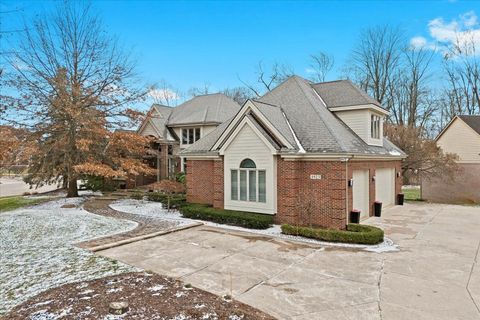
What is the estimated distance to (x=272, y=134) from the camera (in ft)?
41.1

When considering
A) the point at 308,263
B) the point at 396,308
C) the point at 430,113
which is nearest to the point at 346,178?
the point at 308,263

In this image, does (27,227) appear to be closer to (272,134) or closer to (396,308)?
(272,134)

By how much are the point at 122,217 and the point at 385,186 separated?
14060 millimetres

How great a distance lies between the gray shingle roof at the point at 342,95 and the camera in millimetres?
15039

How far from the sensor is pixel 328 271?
7.47 m

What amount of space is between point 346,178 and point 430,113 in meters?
31.1

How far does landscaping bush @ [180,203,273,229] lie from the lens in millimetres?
11952

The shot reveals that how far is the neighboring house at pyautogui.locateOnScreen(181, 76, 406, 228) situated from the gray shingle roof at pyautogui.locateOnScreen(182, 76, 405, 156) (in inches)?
1.6

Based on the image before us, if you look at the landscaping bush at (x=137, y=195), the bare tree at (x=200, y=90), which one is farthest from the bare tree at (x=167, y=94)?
the landscaping bush at (x=137, y=195)

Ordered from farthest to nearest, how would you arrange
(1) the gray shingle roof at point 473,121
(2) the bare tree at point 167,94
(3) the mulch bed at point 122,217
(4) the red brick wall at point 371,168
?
1. (2) the bare tree at point 167,94
2. (1) the gray shingle roof at point 473,121
3. (4) the red brick wall at point 371,168
4. (3) the mulch bed at point 122,217

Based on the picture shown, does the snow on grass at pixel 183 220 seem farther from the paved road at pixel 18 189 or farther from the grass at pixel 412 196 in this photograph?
the paved road at pixel 18 189

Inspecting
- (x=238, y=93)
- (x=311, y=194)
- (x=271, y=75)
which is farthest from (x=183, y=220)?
(x=238, y=93)

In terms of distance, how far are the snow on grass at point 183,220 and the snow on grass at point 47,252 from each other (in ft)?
6.69

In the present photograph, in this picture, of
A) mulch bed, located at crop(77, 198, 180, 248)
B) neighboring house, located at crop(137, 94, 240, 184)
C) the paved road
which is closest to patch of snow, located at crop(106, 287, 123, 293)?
mulch bed, located at crop(77, 198, 180, 248)
